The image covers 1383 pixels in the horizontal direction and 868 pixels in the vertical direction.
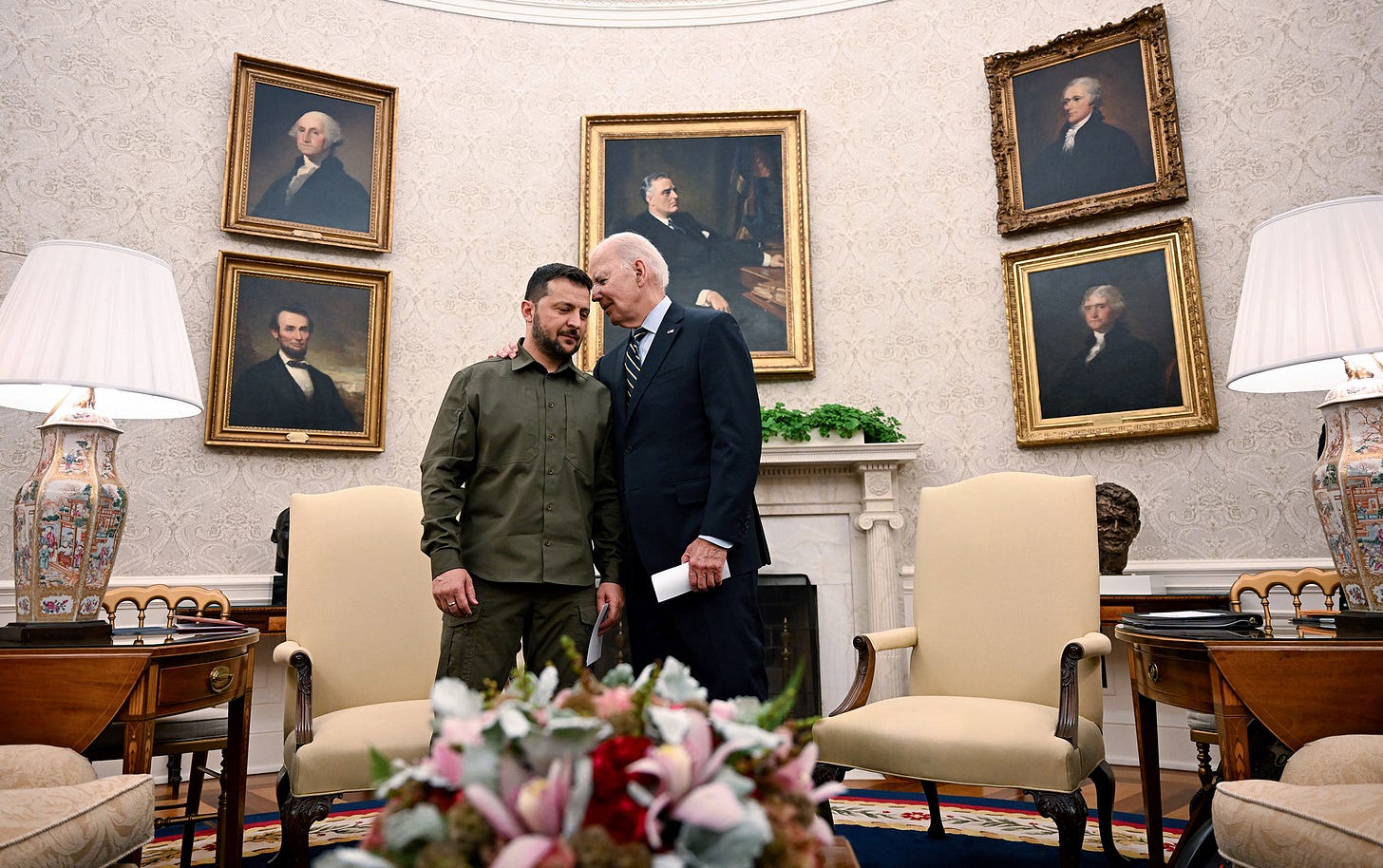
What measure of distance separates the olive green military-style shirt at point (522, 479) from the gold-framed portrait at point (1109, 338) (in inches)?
111

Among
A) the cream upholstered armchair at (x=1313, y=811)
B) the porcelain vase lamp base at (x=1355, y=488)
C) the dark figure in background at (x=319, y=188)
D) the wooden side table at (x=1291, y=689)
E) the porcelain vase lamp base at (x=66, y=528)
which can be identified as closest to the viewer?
the cream upholstered armchair at (x=1313, y=811)

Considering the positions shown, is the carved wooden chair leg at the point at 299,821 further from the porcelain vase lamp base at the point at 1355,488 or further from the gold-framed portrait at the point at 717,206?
the gold-framed portrait at the point at 717,206

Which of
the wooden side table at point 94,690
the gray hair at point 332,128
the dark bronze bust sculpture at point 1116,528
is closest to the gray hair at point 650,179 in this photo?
the gray hair at point 332,128

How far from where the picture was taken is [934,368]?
185 inches

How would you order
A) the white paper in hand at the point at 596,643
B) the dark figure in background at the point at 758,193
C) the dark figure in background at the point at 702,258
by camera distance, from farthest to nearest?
the dark figure in background at the point at 758,193 → the dark figure in background at the point at 702,258 → the white paper in hand at the point at 596,643

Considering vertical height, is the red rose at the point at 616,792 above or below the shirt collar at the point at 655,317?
below

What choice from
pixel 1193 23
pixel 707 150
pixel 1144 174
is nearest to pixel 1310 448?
pixel 1144 174

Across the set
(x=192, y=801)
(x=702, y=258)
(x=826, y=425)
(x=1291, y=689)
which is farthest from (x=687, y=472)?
(x=702, y=258)

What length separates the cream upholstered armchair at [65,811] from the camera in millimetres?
1378

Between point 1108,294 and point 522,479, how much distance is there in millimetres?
3394

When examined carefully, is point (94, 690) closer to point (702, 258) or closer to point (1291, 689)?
point (1291, 689)

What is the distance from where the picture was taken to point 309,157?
4699 mm

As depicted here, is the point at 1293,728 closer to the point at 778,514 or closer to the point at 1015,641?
the point at 1015,641

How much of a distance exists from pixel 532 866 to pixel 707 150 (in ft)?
15.7
